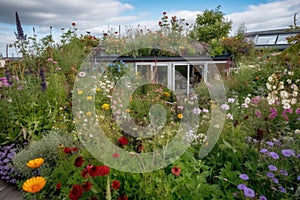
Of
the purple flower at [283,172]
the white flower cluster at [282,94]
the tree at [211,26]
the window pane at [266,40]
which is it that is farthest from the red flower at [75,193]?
the window pane at [266,40]

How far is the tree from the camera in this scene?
876cm

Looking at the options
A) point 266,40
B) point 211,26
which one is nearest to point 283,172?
point 211,26

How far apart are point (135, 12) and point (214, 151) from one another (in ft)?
6.94

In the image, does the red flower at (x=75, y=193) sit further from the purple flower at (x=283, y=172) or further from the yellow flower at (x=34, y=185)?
the purple flower at (x=283, y=172)

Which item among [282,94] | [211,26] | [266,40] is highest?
[211,26]

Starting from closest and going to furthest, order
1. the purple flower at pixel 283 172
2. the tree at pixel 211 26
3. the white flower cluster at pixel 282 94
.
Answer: the purple flower at pixel 283 172 → the white flower cluster at pixel 282 94 → the tree at pixel 211 26

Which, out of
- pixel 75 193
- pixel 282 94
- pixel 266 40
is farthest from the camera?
pixel 266 40

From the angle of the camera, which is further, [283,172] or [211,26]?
[211,26]

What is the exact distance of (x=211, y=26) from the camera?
29.1ft

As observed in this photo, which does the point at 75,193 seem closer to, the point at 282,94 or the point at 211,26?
the point at 282,94

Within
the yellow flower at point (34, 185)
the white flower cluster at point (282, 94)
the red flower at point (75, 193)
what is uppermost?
the white flower cluster at point (282, 94)

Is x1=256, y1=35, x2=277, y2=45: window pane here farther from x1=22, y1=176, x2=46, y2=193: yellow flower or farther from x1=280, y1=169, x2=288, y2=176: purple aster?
x1=22, y1=176, x2=46, y2=193: yellow flower

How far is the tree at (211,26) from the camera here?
8.76m

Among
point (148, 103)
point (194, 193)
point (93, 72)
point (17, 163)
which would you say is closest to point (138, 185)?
point (194, 193)
